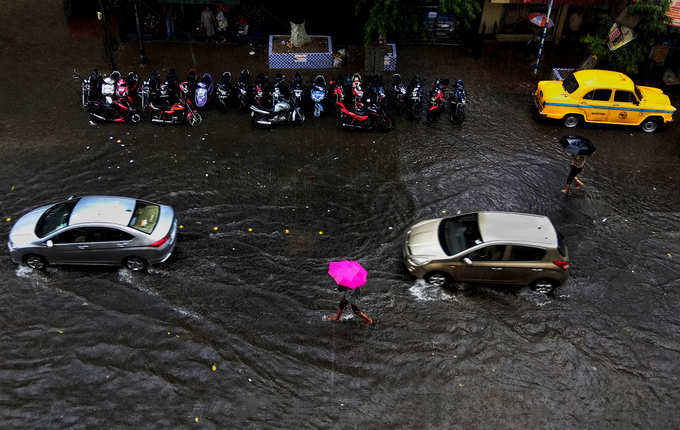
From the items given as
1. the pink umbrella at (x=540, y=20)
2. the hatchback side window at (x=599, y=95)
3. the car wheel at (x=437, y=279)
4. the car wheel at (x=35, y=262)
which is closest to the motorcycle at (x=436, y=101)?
the hatchback side window at (x=599, y=95)

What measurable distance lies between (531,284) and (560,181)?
4.42 metres

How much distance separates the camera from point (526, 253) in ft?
35.6

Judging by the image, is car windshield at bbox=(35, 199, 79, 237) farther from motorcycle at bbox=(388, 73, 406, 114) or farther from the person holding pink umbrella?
motorcycle at bbox=(388, 73, 406, 114)

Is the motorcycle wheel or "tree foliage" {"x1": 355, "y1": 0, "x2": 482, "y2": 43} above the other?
"tree foliage" {"x1": 355, "y1": 0, "x2": 482, "y2": 43}

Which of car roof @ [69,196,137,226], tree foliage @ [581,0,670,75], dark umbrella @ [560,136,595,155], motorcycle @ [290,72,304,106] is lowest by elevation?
car roof @ [69,196,137,226]

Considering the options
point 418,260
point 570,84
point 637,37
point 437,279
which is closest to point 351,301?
point 418,260

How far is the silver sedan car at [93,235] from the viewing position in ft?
35.9

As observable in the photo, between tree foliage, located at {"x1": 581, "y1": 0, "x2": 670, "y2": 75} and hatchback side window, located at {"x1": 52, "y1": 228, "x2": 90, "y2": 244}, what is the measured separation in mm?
16604

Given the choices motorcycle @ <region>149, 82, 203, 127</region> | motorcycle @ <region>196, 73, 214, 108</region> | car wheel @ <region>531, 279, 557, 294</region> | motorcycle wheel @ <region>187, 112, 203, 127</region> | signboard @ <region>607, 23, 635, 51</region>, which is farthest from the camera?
signboard @ <region>607, 23, 635, 51</region>

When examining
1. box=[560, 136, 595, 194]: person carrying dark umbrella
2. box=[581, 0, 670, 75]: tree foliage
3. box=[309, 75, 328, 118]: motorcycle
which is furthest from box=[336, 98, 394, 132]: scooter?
box=[581, 0, 670, 75]: tree foliage

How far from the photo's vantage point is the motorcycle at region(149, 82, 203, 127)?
15852 millimetres

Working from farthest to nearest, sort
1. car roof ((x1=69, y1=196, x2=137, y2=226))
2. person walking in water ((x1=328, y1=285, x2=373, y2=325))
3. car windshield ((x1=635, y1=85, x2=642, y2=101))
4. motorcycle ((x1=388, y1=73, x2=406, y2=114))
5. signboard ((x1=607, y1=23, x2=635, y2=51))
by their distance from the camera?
1. signboard ((x1=607, y1=23, x2=635, y2=51))
2. motorcycle ((x1=388, y1=73, x2=406, y2=114))
3. car windshield ((x1=635, y1=85, x2=642, y2=101))
4. car roof ((x1=69, y1=196, x2=137, y2=226))
5. person walking in water ((x1=328, y1=285, x2=373, y2=325))

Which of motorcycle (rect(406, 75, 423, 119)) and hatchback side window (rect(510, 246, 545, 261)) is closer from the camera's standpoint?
hatchback side window (rect(510, 246, 545, 261))

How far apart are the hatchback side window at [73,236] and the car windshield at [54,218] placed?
0.63 ft
